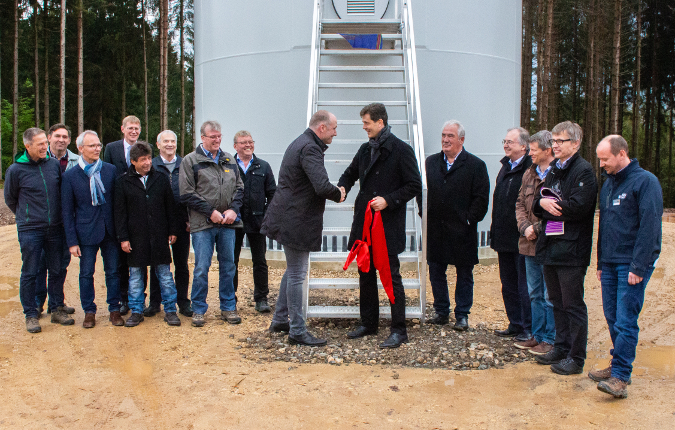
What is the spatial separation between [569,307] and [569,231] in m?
0.58

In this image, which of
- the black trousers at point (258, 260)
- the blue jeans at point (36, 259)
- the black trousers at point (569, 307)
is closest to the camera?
the black trousers at point (569, 307)

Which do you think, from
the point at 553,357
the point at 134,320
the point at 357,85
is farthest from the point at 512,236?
the point at 134,320

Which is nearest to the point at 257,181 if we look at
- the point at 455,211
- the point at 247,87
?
the point at 455,211

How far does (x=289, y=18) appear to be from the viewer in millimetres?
8352

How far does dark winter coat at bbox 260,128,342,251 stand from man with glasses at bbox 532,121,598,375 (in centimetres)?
168

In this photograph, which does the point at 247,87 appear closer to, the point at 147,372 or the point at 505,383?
the point at 147,372

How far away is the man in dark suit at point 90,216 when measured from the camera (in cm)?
534

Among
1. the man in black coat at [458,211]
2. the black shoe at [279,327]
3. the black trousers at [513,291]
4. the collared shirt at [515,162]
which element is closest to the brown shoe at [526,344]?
the black trousers at [513,291]

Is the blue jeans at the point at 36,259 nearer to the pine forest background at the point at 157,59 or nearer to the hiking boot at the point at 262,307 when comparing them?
the hiking boot at the point at 262,307

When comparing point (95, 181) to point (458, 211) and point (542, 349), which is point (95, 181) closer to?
point (458, 211)

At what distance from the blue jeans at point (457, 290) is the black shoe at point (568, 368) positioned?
3.96ft

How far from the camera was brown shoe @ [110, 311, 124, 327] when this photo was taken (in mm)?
5539

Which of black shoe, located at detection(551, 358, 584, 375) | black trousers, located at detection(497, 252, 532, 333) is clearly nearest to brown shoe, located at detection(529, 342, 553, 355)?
black trousers, located at detection(497, 252, 532, 333)

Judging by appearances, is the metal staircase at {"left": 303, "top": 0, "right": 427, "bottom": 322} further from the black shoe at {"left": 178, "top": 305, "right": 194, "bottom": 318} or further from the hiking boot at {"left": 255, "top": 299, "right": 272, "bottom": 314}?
the black shoe at {"left": 178, "top": 305, "right": 194, "bottom": 318}
